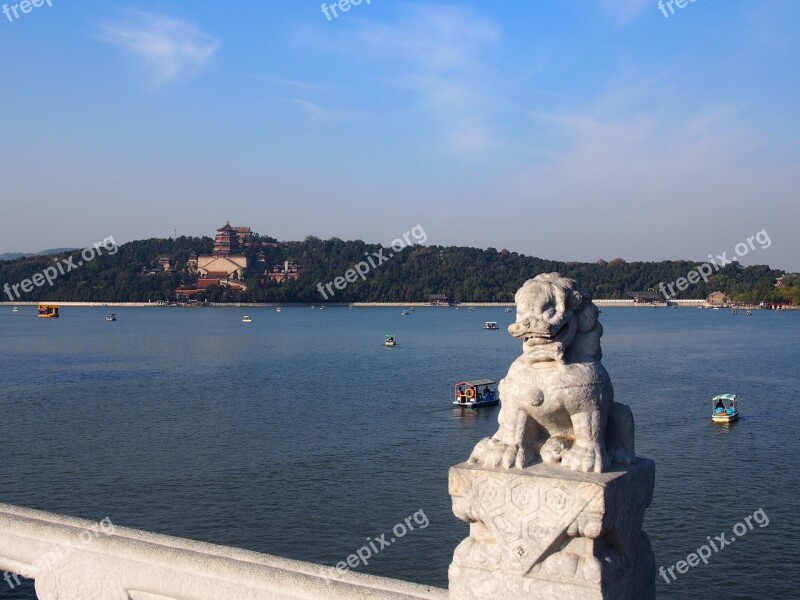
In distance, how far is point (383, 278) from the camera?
158 metres

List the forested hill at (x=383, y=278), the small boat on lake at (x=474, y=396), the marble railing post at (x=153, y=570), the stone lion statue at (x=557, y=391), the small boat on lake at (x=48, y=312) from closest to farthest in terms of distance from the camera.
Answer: the stone lion statue at (x=557, y=391) < the marble railing post at (x=153, y=570) < the small boat on lake at (x=474, y=396) < the small boat on lake at (x=48, y=312) < the forested hill at (x=383, y=278)

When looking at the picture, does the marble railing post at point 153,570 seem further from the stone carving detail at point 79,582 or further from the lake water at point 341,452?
the lake water at point 341,452

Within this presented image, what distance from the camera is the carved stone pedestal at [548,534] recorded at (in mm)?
2814

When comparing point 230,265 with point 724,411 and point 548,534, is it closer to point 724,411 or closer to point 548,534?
point 724,411

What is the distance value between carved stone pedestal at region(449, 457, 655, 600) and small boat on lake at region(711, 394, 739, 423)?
2574 cm

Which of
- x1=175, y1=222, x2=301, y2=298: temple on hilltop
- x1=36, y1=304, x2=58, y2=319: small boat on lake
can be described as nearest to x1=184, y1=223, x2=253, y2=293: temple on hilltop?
x1=175, y1=222, x2=301, y2=298: temple on hilltop

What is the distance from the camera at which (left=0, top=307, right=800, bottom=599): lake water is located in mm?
15336

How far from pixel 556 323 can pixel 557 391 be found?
28 cm

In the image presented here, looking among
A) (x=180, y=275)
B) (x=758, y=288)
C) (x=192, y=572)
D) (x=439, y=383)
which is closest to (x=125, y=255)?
(x=180, y=275)

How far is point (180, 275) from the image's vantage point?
171875 millimetres

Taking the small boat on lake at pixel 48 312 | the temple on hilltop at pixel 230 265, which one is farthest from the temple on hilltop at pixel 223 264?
the small boat on lake at pixel 48 312

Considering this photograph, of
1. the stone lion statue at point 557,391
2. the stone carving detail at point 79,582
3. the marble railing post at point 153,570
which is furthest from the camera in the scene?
the stone carving detail at point 79,582

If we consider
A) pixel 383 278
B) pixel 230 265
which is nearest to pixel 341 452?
pixel 383 278

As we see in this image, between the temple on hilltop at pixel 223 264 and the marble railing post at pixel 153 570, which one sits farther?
the temple on hilltop at pixel 223 264
